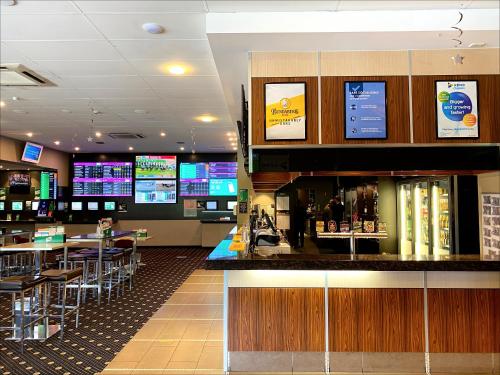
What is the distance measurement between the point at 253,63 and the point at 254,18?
51 centimetres

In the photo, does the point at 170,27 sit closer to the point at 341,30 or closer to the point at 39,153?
the point at 341,30

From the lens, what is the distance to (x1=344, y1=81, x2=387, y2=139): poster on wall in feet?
12.5

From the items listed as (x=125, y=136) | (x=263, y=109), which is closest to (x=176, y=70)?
(x=263, y=109)

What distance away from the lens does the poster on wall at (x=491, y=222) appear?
17.6 ft

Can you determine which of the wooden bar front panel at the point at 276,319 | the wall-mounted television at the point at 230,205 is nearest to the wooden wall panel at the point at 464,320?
the wooden bar front panel at the point at 276,319

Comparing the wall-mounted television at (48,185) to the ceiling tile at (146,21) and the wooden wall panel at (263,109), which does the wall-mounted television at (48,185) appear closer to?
the ceiling tile at (146,21)

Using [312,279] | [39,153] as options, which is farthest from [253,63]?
[39,153]

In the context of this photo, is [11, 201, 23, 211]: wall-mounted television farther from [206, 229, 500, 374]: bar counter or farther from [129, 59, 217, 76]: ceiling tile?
[206, 229, 500, 374]: bar counter

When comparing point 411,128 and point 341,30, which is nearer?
point 341,30

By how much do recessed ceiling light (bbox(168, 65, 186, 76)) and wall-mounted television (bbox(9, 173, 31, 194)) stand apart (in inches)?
330

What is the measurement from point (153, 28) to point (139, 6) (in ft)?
1.29

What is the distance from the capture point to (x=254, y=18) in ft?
11.5

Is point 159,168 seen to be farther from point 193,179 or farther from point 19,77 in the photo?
point 19,77

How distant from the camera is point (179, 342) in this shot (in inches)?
168
